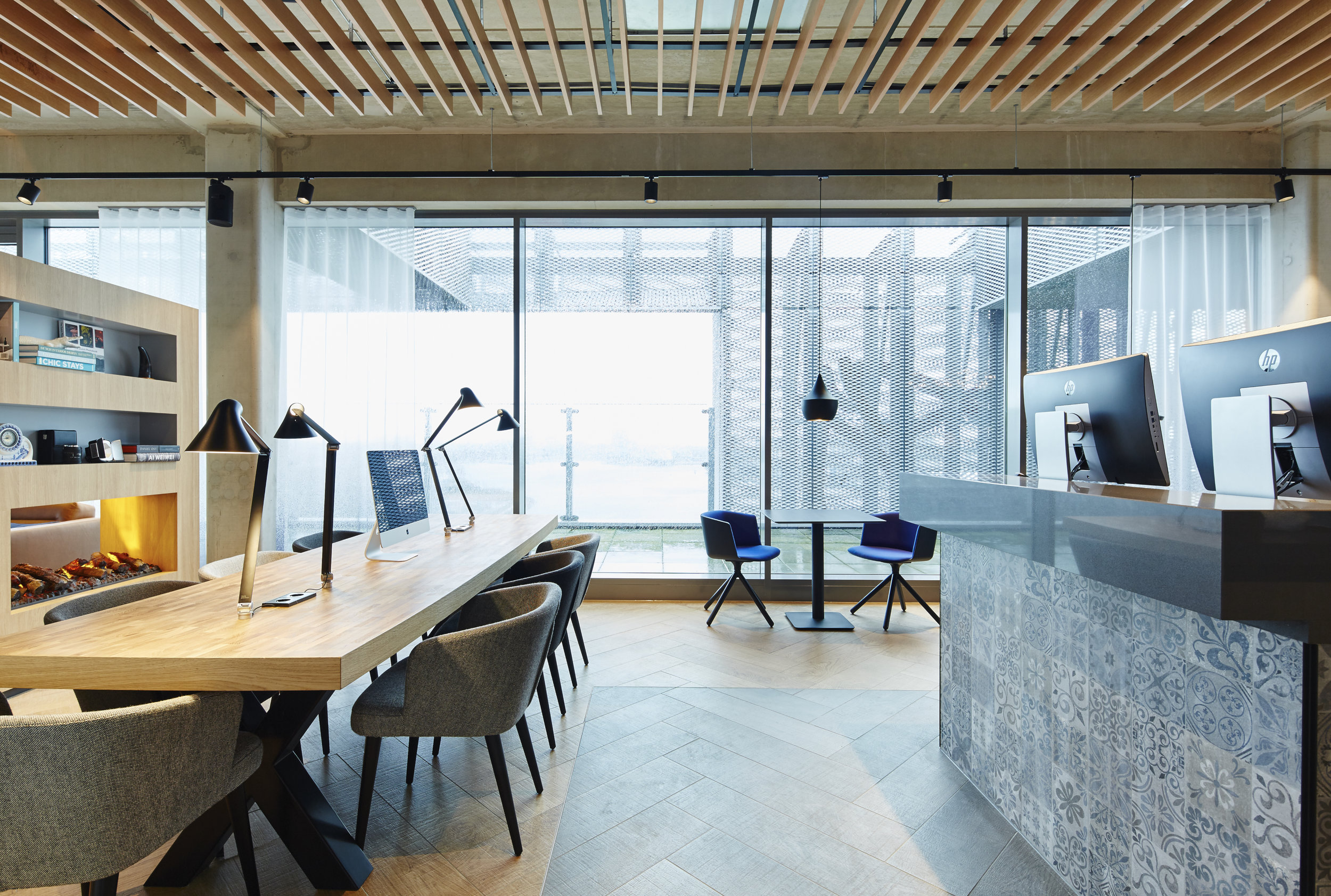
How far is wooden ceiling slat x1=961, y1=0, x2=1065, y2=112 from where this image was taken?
3146 mm

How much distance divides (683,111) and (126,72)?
11.1ft

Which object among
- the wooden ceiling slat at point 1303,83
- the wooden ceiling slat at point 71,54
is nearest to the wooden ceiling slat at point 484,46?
the wooden ceiling slat at point 71,54

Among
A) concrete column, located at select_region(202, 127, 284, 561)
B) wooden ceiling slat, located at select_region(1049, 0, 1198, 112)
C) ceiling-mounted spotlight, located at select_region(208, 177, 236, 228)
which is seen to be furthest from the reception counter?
concrete column, located at select_region(202, 127, 284, 561)

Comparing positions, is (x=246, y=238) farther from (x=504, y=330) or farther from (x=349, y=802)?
(x=349, y=802)

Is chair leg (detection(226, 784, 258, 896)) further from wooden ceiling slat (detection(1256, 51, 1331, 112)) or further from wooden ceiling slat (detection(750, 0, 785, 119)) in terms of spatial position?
wooden ceiling slat (detection(1256, 51, 1331, 112))

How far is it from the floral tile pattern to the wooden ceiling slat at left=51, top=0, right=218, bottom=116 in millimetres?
4764

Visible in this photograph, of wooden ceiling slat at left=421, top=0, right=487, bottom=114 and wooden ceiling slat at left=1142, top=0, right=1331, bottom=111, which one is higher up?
wooden ceiling slat at left=421, top=0, right=487, bottom=114

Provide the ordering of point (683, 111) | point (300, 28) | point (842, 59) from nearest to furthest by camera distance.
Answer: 1. point (300, 28)
2. point (842, 59)
3. point (683, 111)

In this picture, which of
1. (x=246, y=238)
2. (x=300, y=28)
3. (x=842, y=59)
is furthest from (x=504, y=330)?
(x=842, y=59)

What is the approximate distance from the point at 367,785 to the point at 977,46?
431cm

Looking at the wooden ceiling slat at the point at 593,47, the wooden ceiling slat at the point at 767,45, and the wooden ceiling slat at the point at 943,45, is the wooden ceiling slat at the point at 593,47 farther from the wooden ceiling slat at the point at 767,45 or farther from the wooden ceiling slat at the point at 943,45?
the wooden ceiling slat at the point at 943,45

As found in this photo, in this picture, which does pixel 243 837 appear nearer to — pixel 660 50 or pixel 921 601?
pixel 660 50

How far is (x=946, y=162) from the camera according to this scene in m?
5.10

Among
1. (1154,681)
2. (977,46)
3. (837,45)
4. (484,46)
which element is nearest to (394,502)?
(484,46)
